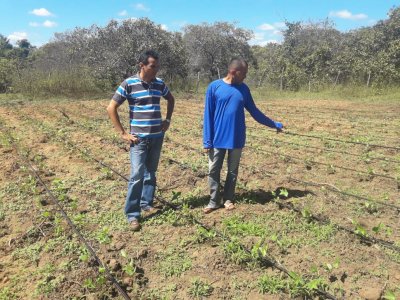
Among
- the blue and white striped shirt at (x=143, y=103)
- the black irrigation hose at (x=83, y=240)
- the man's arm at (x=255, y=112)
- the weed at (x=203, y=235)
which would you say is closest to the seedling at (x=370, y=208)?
the man's arm at (x=255, y=112)

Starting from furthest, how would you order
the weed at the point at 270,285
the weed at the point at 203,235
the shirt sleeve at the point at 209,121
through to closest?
the shirt sleeve at the point at 209,121 < the weed at the point at 203,235 < the weed at the point at 270,285

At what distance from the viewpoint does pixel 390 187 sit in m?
5.34

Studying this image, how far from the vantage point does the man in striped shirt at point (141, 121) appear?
12.9 ft

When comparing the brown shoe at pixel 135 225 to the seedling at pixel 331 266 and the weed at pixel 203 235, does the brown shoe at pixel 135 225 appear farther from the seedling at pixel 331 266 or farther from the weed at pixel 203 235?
the seedling at pixel 331 266

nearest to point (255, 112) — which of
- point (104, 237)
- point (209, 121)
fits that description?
point (209, 121)

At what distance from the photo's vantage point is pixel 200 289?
316 centimetres

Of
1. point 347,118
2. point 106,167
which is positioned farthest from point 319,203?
point 347,118

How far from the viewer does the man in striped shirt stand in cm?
393

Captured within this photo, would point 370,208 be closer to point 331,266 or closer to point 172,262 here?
point 331,266

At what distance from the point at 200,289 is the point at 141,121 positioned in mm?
1760

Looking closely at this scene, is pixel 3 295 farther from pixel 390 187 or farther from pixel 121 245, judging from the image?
pixel 390 187

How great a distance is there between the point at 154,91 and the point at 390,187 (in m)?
3.44

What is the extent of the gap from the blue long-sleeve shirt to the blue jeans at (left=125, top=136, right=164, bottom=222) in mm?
553

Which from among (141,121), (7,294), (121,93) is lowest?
(7,294)
